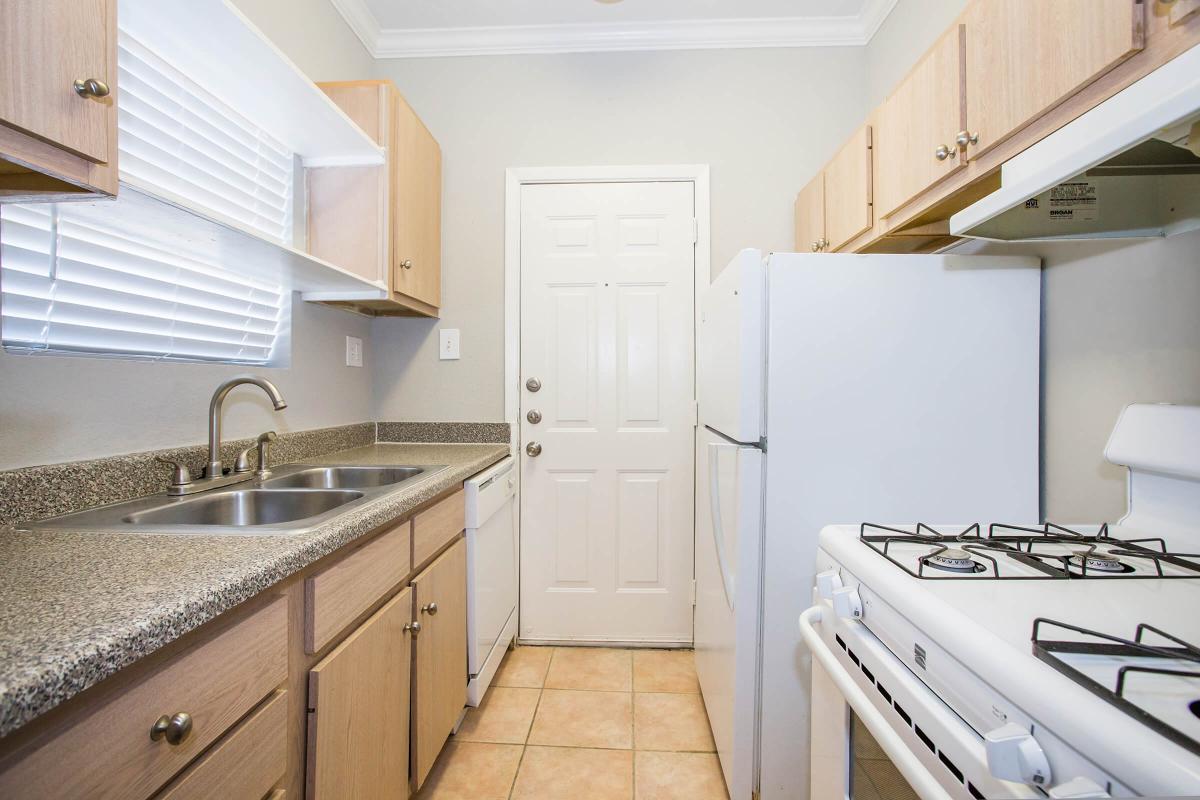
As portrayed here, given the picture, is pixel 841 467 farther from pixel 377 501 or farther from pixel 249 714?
pixel 249 714

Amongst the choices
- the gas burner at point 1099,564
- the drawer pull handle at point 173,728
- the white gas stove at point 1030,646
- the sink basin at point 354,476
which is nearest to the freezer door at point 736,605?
the white gas stove at point 1030,646

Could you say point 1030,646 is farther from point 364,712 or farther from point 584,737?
point 584,737

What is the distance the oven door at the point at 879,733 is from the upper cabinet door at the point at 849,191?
1267 mm

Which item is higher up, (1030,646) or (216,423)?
(216,423)

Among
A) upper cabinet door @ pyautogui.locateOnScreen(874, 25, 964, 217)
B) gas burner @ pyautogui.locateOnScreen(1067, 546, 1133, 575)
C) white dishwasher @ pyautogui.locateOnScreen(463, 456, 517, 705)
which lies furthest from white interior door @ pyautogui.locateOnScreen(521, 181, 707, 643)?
gas burner @ pyautogui.locateOnScreen(1067, 546, 1133, 575)

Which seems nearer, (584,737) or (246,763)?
(246,763)

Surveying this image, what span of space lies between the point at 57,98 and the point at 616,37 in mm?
2130

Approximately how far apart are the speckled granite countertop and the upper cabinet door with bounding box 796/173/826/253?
182 centimetres

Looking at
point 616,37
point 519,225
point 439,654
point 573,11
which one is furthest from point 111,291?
point 616,37

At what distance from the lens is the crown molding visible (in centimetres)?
215

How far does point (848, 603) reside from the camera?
802 millimetres

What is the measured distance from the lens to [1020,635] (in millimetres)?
564

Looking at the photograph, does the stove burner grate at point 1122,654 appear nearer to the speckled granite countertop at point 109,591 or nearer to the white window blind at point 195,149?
the speckled granite countertop at point 109,591

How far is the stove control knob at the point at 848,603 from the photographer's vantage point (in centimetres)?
80
